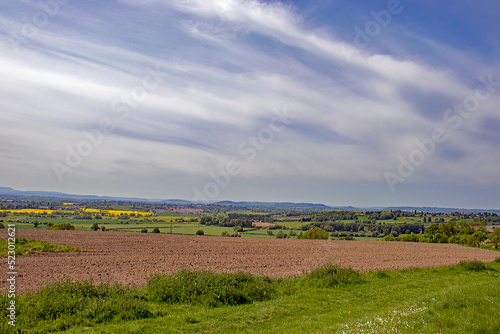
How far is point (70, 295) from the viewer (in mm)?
11273

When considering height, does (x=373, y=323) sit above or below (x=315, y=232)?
above

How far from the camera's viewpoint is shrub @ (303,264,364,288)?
16531mm

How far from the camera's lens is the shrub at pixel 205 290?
41.7 ft

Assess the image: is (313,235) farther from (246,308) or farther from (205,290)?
(246,308)

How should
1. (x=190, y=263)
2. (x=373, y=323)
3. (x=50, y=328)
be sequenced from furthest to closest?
(x=190, y=263) → (x=50, y=328) → (x=373, y=323)

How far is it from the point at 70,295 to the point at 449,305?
39.9 ft

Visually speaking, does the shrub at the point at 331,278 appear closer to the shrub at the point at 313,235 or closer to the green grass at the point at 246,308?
the green grass at the point at 246,308

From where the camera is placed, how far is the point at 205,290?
13102mm

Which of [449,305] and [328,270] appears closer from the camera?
[449,305]

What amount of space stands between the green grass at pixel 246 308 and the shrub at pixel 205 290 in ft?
0.12

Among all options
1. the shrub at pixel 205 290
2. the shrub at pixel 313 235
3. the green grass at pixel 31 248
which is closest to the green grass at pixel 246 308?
the shrub at pixel 205 290

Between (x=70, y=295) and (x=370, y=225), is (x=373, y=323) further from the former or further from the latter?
(x=370, y=225)

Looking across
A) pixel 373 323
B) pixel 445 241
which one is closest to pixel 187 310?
pixel 373 323

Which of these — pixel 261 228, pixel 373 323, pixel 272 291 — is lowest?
pixel 261 228
